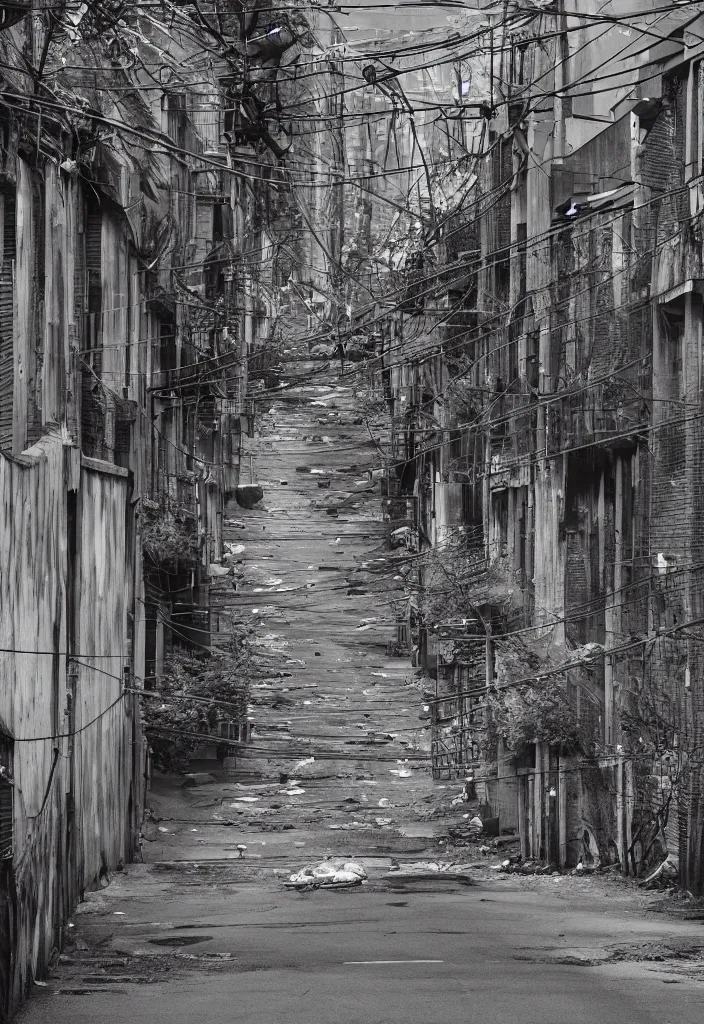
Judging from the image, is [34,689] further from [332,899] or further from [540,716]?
[540,716]

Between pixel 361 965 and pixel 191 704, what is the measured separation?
11.9m

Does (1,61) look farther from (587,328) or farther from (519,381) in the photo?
(519,381)

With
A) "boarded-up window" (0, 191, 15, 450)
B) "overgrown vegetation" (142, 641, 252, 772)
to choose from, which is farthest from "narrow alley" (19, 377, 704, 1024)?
"boarded-up window" (0, 191, 15, 450)

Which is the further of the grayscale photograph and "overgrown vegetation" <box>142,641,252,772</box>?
"overgrown vegetation" <box>142,641,252,772</box>

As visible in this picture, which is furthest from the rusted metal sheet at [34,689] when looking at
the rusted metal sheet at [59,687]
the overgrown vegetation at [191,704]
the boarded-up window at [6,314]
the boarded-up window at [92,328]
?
the overgrown vegetation at [191,704]

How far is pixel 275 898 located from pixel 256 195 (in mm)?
21123

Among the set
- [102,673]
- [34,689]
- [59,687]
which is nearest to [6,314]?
[34,689]

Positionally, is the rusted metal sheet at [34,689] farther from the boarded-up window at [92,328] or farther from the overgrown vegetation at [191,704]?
the overgrown vegetation at [191,704]

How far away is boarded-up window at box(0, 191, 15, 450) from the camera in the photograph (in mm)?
11695

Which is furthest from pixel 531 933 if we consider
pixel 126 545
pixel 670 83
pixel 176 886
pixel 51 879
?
pixel 670 83

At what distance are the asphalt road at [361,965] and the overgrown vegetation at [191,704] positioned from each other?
19.2 feet

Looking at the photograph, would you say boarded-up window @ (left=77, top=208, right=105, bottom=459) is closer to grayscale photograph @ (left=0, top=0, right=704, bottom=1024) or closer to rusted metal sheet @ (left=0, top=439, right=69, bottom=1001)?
grayscale photograph @ (left=0, top=0, right=704, bottom=1024)

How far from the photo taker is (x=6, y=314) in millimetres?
11703

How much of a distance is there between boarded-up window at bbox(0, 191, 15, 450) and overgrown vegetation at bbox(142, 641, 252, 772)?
30.7 ft
